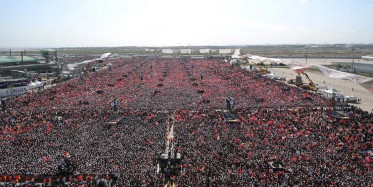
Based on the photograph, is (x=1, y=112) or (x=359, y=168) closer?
(x=359, y=168)

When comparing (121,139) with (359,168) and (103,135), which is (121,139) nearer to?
(103,135)

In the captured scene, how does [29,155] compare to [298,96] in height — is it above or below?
below

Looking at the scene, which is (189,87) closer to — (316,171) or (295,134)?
(295,134)

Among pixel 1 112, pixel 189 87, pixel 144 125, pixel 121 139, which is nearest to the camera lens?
pixel 121 139

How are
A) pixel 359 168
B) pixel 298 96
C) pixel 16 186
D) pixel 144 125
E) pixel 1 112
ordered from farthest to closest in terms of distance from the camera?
1. pixel 298 96
2. pixel 1 112
3. pixel 144 125
4. pixel 359 168
5. pixel 16 186

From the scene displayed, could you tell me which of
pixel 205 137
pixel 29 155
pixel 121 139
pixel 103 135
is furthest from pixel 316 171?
pixel 29 155

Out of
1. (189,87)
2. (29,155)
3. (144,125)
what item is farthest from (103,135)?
(189,87)
